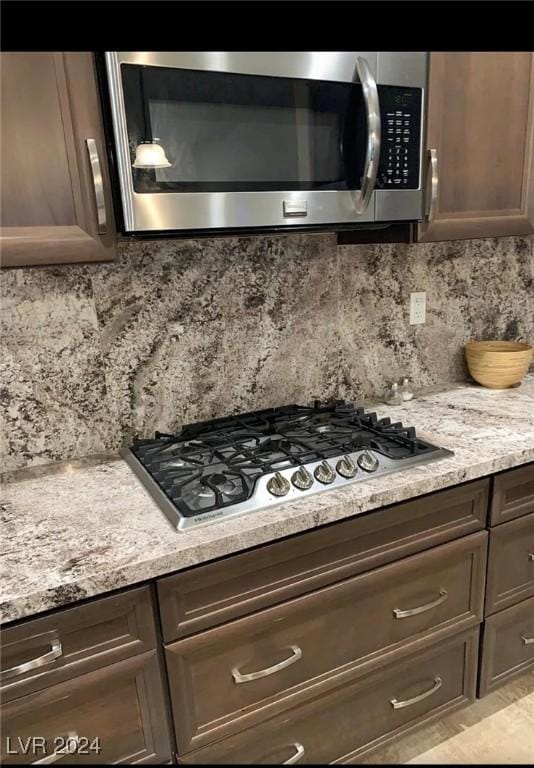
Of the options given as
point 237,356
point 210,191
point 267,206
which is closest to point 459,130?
point 267,206

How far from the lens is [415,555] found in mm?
1379

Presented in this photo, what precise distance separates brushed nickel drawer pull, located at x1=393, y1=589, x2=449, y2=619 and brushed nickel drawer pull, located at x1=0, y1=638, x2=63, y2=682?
0.81 m

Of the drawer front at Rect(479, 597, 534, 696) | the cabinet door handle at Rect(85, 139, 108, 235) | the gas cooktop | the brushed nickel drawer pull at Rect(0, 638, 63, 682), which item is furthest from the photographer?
the drawer front at Rect(479, 597, 534, 696)

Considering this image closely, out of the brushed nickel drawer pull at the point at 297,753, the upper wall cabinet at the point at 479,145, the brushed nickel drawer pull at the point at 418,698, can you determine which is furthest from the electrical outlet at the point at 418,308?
the brushed nickel drawer pull at the point at 297,753

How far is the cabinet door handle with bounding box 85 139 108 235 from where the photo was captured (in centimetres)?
109

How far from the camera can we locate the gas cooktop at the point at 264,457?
120cm

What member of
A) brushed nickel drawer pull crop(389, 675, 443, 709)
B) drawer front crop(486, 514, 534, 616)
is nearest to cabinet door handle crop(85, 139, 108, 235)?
drawer front crop(486, 514, 534, 616)

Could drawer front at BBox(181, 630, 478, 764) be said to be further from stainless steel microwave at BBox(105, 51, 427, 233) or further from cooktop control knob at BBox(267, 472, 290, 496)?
stainless steel microwave at BBox(105, 51, 427, 233)

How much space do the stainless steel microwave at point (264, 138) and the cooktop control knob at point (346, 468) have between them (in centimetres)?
57

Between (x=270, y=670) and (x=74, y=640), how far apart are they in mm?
449

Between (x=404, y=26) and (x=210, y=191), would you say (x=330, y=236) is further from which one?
(x=404, y=26)

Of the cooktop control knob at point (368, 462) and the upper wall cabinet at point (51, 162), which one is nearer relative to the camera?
the upper wall cabinet at point (51, 162)

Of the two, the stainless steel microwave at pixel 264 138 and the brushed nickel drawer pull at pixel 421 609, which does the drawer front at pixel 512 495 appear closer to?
the brushed nickel drawer pull at pixel 421 609

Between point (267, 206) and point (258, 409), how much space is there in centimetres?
71
